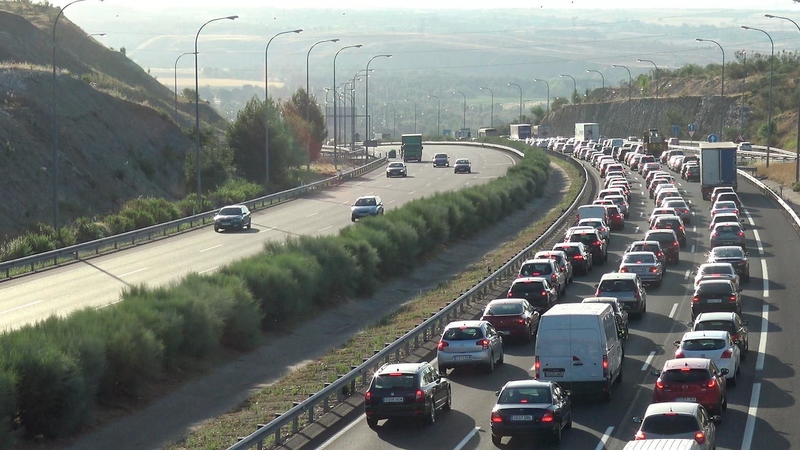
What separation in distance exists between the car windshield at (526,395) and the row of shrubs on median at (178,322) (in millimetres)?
8394

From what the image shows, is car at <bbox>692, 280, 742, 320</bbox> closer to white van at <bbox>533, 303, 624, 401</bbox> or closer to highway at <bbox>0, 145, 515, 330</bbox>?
white van at <bbox>533, 303, 624, 401</bbox>

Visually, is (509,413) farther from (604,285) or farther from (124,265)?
(124,265)

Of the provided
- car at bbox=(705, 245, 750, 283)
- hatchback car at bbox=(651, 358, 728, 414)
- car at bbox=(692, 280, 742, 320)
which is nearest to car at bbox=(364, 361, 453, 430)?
hatchback car at bbox=(651, 358, 728, 414)

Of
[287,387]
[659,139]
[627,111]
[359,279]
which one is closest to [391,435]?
[287,387]

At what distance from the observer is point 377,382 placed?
23.3m

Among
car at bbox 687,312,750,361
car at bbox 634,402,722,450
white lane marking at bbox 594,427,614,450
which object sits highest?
car at bbox 634,402,722,450

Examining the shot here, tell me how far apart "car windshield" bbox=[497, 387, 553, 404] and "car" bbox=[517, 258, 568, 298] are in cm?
1740

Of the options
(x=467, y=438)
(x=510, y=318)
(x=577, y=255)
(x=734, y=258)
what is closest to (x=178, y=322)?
(x=510, y=318)

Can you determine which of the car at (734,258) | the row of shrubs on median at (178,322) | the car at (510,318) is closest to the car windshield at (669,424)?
the row of shrubs on median at (178,322)

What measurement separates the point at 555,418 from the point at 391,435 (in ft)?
11.1

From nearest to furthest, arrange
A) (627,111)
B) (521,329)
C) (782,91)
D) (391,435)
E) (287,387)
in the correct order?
(391,435) → (287,387) → (521,329) → (782,91) → (627,111)

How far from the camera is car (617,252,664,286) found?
1667 inches

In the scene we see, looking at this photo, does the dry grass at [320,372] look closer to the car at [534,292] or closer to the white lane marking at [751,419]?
the car at [534,292]

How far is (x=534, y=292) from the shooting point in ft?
120
